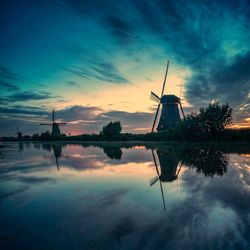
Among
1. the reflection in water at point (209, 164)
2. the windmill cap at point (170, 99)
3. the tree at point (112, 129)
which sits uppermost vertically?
the windmill cap at point (170, 99)

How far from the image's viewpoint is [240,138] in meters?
43.3

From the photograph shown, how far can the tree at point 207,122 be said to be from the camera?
1827 inches

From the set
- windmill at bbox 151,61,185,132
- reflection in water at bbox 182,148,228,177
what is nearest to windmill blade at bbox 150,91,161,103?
windmill at bbox 151,61,185,132

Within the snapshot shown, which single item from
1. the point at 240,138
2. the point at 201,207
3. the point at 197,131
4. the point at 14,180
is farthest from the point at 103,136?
the point at 201,207

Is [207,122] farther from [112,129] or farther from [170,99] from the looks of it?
[112,129]

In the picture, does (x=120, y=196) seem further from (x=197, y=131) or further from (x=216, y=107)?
(x=216, y=107)

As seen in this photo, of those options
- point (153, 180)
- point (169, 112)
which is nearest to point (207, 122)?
point (169, 112)

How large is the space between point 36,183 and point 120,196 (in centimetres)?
535

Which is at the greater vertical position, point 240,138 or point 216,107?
point 216,107

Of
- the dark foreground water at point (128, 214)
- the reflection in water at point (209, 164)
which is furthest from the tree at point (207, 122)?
the dark foreground water at point (128, 214)

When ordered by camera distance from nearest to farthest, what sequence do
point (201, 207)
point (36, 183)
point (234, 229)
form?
point (234, 229)
point (201, 207)
point (36, 183)

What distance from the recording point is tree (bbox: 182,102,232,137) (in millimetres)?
46406

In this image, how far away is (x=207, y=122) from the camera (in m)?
47.1

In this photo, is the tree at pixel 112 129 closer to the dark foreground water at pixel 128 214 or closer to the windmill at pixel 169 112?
the windmill at pixel 169 112
